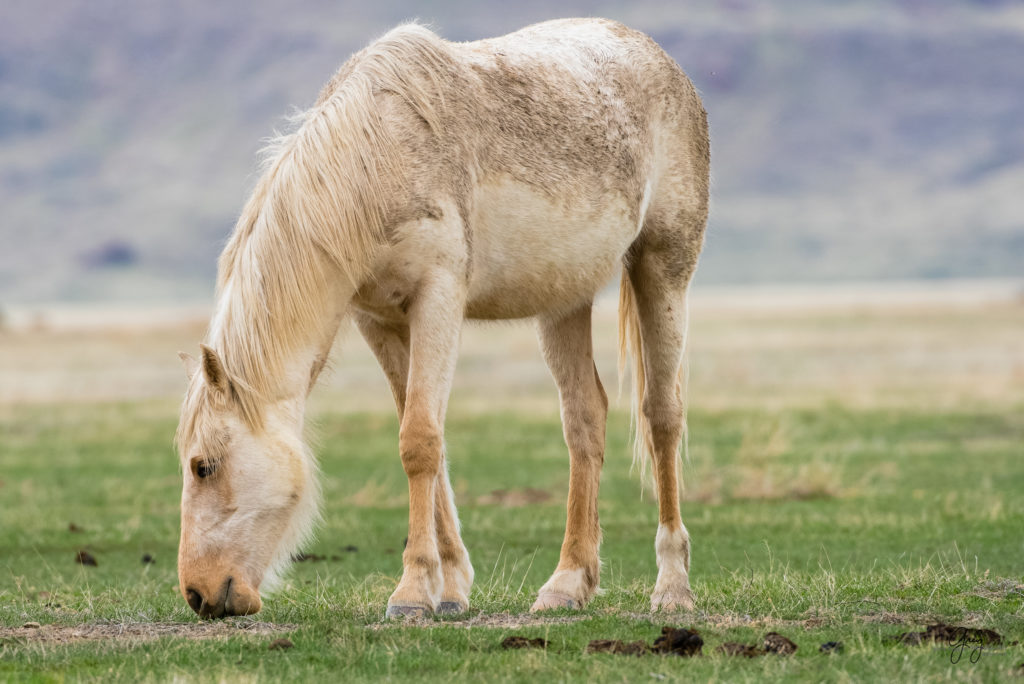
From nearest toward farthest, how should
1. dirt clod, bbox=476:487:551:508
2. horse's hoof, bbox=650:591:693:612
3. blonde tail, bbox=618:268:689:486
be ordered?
horse's hoof, bbox=650:591:693:612
blonde tail, bbox=618:268:689:486
dirt clod, bbox=476:487:551:508

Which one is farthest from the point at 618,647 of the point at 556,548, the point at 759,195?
the point at 759,195

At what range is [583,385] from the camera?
8156 millimetres

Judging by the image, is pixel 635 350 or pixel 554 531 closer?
Result: pixel 635 350

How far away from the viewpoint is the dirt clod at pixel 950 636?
5617 millimetres

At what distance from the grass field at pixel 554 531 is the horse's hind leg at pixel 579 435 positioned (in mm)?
294

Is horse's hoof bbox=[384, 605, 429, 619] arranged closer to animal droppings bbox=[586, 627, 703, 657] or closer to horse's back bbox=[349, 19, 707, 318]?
animal droppings bbox=[586, 627, 703, 657]

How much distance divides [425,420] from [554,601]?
1.34 m

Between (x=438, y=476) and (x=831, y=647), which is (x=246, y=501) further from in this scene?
(x=831, y=647)

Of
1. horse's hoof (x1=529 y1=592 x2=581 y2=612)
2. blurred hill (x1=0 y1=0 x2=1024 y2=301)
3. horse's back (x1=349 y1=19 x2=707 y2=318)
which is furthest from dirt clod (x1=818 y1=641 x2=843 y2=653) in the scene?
blurred hill (x1=0 y1=0 x2=1024 y2=301)

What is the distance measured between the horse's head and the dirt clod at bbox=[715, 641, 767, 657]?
190cm

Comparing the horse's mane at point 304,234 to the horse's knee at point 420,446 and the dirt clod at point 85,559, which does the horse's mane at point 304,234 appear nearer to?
the horse's knee at point 420,446

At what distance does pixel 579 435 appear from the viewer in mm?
8031

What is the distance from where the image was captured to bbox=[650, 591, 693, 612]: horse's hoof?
22.7ft

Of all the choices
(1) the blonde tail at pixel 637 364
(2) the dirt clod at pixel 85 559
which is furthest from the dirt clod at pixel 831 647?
(2) the dirt clod at pixel 85 559
